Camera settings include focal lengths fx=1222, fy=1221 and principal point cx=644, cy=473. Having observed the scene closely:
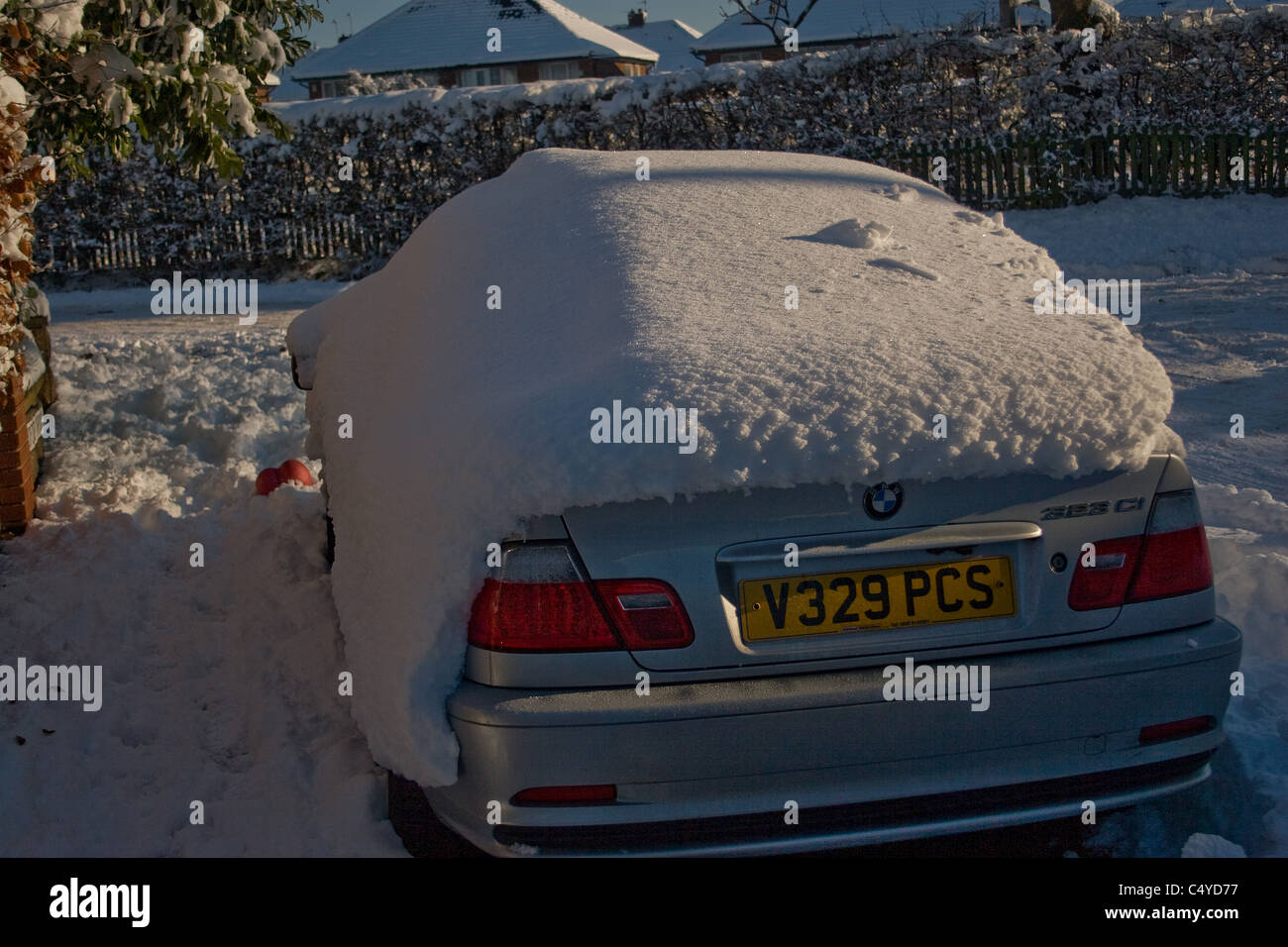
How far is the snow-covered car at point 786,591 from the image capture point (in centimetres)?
249

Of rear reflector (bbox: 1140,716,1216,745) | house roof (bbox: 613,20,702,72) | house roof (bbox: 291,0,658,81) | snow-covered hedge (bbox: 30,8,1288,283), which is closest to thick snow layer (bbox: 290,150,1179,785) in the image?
rear reflector (bbox: 1140,716,1216,745)

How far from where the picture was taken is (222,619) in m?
4.69

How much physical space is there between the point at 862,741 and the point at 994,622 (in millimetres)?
398

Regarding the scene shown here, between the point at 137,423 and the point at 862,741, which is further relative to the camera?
the point at 137,423

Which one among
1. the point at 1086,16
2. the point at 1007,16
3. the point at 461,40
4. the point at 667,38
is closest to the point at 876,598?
the point at 1086,16

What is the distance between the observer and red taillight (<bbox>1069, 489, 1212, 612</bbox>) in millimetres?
2719

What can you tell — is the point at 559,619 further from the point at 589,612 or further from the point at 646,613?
the point at 646,613

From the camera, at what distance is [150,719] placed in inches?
155

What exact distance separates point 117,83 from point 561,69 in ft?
154

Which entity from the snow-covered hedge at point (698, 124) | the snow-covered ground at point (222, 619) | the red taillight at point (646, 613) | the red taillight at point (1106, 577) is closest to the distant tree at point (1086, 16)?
the snow-covered hedge at point (698, 124)

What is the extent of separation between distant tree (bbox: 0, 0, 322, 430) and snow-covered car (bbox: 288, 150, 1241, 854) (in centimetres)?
202

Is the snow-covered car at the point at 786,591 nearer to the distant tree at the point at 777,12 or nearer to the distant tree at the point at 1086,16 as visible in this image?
the distant tree at the point at 1086,16
